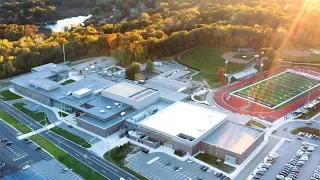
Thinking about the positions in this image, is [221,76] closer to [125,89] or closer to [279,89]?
[279,89]

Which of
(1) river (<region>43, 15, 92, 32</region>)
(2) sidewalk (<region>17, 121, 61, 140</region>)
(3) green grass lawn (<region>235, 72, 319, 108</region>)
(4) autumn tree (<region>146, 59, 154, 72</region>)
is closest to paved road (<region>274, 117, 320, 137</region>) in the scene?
(3) green grass lawn (<region>235, 72, 319, 108</region>)

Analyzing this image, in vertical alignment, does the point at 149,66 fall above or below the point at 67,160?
above

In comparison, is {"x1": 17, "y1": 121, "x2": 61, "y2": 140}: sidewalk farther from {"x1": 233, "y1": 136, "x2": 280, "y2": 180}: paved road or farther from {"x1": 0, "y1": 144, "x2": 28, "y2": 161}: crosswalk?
{"x1": 233, "y1": 136, "x2": 280, "y2": 180}: paved road

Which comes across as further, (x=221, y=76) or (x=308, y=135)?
(x=221, y=76)

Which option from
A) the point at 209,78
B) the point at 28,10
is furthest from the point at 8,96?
the point at 28,10

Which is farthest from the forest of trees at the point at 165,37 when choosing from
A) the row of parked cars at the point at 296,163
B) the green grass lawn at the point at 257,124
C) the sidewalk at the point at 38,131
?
the row of parked cars at the point at 296,163

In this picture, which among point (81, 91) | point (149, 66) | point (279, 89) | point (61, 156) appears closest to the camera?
point (61, 156)

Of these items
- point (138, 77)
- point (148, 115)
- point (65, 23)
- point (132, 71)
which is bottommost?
point (148, 115)

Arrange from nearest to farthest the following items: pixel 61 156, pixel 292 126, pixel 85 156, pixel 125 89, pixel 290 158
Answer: pixel 290 158 < pixel 85 156 < pixel 61 156 < pixel 292 126 < pixel 125 89
